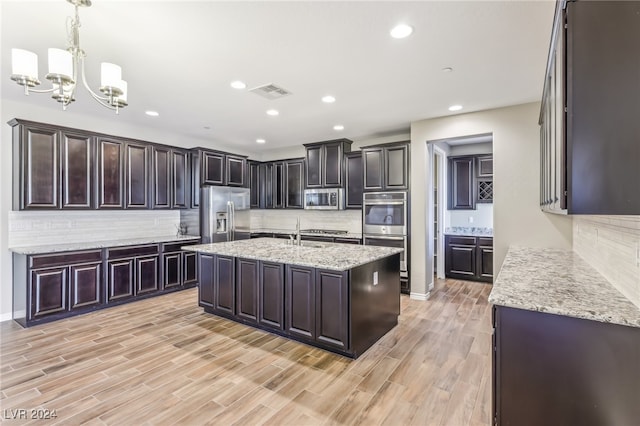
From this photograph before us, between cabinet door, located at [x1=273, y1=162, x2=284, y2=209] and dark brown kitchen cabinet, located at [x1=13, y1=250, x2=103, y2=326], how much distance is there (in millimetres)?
3589

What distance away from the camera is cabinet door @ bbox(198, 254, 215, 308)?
397cm

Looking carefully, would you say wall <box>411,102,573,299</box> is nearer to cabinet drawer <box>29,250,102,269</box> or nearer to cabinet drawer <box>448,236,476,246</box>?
cabinet drawer <box>448,236,476,246</box>

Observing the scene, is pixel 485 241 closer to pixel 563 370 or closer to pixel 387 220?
pixel 387 220

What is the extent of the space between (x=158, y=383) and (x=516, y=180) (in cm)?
463

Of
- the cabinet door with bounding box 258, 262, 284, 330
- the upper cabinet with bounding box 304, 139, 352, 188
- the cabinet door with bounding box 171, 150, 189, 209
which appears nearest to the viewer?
the cabinet door with bounding box 258, 262, 284, 330

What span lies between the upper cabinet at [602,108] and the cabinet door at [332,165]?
14.8ft

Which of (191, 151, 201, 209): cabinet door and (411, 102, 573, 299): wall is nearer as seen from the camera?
(411, 102, 573, 299): wall

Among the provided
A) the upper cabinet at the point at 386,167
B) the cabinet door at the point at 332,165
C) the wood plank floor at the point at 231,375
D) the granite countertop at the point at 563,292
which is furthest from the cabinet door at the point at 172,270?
the granite countertop at the point at 563,292

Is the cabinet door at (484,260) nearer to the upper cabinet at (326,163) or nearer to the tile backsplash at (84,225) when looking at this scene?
the upper cabinet at (326,163)

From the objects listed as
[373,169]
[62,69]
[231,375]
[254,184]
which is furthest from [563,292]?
[254,184]

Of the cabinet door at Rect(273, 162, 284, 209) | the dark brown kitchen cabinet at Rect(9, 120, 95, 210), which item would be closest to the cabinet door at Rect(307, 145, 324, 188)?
the cabinet door at Rect(273, 162, 284, 209)

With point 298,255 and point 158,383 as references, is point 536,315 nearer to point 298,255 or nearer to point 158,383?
point 298,255

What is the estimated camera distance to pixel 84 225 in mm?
4641

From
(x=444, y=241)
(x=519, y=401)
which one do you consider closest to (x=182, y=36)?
(x=519, y=401)
